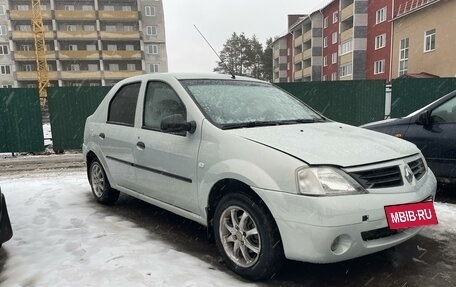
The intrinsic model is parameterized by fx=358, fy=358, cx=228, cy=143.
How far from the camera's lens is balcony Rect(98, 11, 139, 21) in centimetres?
5072

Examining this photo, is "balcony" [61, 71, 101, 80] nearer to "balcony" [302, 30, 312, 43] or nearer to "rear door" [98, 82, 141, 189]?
"balcony" [302, 30, 312, 43]

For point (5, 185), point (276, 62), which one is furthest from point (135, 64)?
point (5, 185)

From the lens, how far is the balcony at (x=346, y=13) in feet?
119

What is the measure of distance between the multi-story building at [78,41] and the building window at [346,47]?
27.6 m

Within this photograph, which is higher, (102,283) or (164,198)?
(164,198)

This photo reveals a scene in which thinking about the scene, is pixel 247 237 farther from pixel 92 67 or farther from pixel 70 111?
pixel 92 67

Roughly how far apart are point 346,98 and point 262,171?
914 centimetres

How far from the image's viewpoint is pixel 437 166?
4.62 m

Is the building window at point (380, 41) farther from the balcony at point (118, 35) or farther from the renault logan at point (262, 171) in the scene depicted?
the balcony at point (118, 35)

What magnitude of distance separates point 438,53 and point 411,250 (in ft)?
78.2

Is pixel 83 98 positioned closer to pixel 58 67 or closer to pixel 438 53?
pixel 438 53

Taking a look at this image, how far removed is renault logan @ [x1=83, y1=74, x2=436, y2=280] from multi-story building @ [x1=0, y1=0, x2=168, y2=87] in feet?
165

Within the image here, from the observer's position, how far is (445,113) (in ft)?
15.4

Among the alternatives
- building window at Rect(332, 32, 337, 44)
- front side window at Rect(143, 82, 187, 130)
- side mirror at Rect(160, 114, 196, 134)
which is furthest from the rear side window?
building window at Rect(332, 32, 337, 44)
